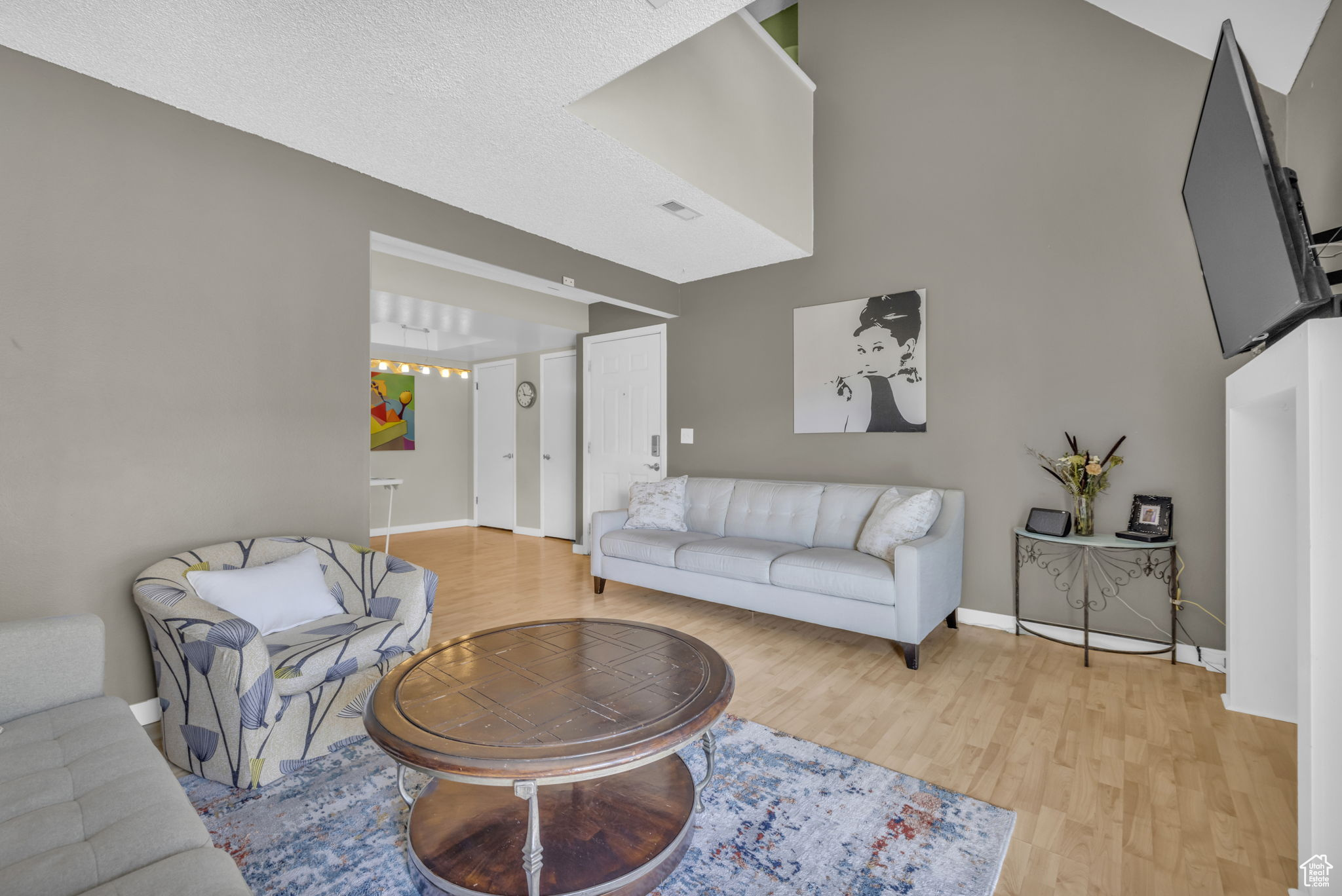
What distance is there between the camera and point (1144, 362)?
3.10 meters

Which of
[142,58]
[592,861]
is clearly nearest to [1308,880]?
[592,861]

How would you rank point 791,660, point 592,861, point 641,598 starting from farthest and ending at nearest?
point 641,598 → point 791,660 → point 592,861

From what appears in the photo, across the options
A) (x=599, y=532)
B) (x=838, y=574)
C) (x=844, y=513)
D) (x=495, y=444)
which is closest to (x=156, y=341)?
(x=599, y=532)

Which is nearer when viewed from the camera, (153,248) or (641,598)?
(153,248)

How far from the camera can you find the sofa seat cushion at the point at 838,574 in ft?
9.75

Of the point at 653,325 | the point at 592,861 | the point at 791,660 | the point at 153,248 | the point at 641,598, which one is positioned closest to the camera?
the point at 592,861

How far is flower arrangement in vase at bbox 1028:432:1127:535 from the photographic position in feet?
10.2

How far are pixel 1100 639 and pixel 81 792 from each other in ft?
13.5

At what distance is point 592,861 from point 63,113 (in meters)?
3.15

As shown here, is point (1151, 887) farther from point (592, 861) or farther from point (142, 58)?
point (142, 58)

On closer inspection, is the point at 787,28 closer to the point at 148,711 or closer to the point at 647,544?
the point at 647,544

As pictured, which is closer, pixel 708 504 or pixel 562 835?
pixel 562 835

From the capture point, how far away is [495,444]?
7.43m

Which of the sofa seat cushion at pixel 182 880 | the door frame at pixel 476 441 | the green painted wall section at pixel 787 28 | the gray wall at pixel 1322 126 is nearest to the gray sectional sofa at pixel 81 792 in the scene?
the sofa seat cushion at pixel 182 880
